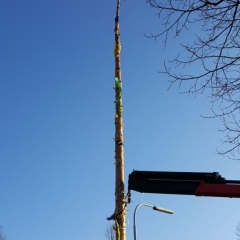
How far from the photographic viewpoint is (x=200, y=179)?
6.85 meters

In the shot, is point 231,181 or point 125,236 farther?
point 231,181

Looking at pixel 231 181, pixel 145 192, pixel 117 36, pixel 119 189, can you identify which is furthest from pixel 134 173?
pixel 117 36

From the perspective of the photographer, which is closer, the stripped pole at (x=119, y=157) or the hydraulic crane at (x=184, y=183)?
the stripped pole at (x=119, y=157)

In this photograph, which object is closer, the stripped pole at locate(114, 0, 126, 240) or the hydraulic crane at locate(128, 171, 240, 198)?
the stripped pole at locate(114, 0, 126, 240)

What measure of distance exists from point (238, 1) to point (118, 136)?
9.29ft

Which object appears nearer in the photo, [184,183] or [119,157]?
[119,157]

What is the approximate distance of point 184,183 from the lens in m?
6.96

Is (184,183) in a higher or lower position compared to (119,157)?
lower

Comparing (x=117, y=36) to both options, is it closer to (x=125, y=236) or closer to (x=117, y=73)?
(x=117, y=73)

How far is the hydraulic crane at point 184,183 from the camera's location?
258 inches

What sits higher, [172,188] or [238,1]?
[238,1]

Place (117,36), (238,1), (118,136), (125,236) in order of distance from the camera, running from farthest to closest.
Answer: (117,36) < (118,136) < (125,236) < (238,1)

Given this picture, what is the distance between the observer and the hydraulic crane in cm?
656

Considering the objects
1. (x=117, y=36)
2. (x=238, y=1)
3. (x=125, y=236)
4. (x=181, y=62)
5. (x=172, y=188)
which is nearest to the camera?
(x=238, y=1)
